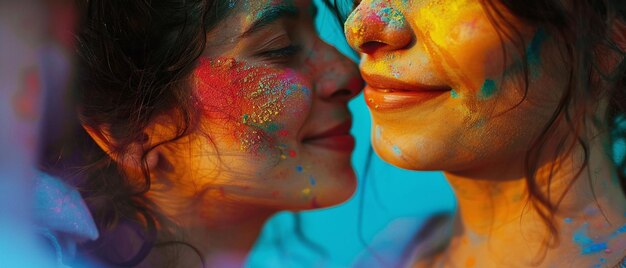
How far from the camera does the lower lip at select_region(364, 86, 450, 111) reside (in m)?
0.96

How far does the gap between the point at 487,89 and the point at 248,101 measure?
40 centimetres

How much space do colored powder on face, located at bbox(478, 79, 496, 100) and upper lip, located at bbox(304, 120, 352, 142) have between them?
336 mm

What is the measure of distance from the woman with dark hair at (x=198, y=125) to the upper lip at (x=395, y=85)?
0.54 feet

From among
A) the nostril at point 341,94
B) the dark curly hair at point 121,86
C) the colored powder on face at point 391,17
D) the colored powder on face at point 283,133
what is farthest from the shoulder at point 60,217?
the colored powder on face at point 391,17

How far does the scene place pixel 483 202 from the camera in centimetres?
111

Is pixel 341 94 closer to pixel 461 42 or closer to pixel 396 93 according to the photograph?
pixel 396 93

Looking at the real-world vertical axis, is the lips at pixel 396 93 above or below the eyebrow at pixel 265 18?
below

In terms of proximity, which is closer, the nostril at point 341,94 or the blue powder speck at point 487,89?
the blue powder speck at point 487,89

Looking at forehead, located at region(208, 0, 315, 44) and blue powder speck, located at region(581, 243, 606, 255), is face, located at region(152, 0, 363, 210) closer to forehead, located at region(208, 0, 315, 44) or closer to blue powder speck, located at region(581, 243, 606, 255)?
forehead, located at region(208, 0, 315, 44)

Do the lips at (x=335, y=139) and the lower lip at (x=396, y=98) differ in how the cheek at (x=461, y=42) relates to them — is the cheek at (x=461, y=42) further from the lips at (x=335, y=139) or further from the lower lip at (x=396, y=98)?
the lips at (x=335, y=139)

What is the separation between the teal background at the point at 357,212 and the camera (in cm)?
152

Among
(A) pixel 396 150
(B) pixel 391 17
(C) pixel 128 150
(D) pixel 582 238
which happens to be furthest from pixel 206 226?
(D) pixel 582 238

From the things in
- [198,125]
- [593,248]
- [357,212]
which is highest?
[198,125]

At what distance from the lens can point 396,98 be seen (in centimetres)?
99
